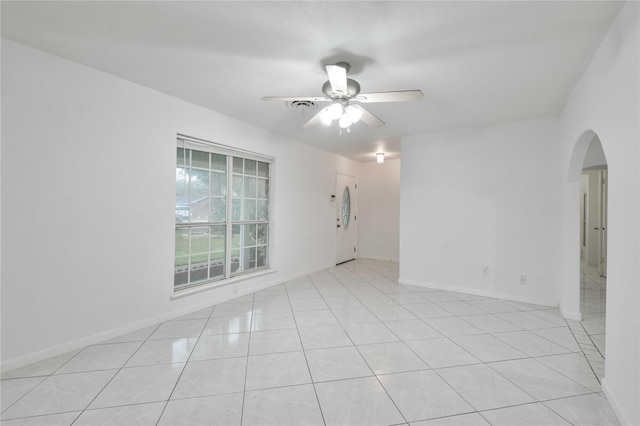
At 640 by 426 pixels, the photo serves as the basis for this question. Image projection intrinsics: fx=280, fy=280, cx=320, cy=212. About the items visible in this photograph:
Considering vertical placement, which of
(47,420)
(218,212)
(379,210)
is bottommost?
(47,420)

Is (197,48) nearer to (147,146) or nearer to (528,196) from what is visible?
(147,146)

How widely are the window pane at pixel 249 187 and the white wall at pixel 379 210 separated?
3562 mm

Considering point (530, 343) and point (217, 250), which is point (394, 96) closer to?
point (530, 343)

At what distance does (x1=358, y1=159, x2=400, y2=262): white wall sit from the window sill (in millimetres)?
3359

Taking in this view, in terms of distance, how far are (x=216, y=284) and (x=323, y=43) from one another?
3.08 metres

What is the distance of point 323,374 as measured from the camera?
83.8 inches

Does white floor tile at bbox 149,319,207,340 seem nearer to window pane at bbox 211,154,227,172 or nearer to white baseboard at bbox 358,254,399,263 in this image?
window pane at bbox 211,154,227,172

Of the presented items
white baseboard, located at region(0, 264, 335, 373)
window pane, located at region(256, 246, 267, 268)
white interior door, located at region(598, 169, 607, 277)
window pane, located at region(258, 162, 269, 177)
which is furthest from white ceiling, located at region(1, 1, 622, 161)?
white interior door, located at region(598, 169, 607, 277)

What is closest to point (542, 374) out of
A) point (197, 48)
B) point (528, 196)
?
point (528, 196)

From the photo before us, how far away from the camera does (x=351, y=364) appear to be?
7.43 feet

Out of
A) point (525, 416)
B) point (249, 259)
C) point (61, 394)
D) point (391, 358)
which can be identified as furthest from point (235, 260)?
point (525, 416)

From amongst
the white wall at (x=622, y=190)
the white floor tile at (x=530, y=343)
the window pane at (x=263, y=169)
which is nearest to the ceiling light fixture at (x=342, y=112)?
the white wall at (x=622, y=190)

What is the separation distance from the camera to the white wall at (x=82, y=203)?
2154 mm

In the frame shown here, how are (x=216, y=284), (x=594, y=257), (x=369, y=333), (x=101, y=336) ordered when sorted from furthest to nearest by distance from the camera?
(x=594, y=257), (x=216, y=284), (x=369, y=333), (x=101, y=336)
